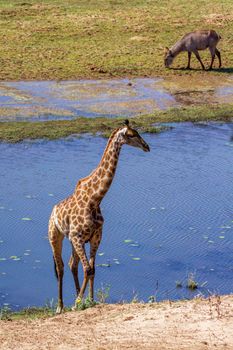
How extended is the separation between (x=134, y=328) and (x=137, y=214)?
5849 mm

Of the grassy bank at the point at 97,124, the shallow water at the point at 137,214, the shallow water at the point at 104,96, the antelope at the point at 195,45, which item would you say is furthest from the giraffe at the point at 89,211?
the antelope at the point at 195,45

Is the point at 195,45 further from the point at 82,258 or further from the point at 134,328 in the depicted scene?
the point at 134,328

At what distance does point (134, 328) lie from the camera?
28.6ft

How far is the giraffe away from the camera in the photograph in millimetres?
10133

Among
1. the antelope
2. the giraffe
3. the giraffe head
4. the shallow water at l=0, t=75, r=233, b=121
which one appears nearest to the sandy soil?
the giraffe

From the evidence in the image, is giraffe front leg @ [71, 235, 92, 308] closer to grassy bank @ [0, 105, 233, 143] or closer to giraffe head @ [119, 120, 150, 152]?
giraffe head @ [119, 120, 150, 152]

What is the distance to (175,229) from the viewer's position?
45.5 ft

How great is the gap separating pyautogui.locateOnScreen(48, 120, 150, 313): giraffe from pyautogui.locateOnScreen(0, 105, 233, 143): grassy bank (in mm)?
8875

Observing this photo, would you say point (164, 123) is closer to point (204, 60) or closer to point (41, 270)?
point (204, 60)

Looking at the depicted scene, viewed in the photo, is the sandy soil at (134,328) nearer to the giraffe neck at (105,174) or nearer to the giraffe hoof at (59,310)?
the giraffe hoof at (59,310)

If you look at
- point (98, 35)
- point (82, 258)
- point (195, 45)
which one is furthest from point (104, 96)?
point (82, 258)

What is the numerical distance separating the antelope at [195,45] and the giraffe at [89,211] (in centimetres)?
1685

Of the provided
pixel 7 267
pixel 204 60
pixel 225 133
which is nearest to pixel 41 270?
pixel 7 267

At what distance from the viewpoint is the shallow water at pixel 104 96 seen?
21.6 meters
